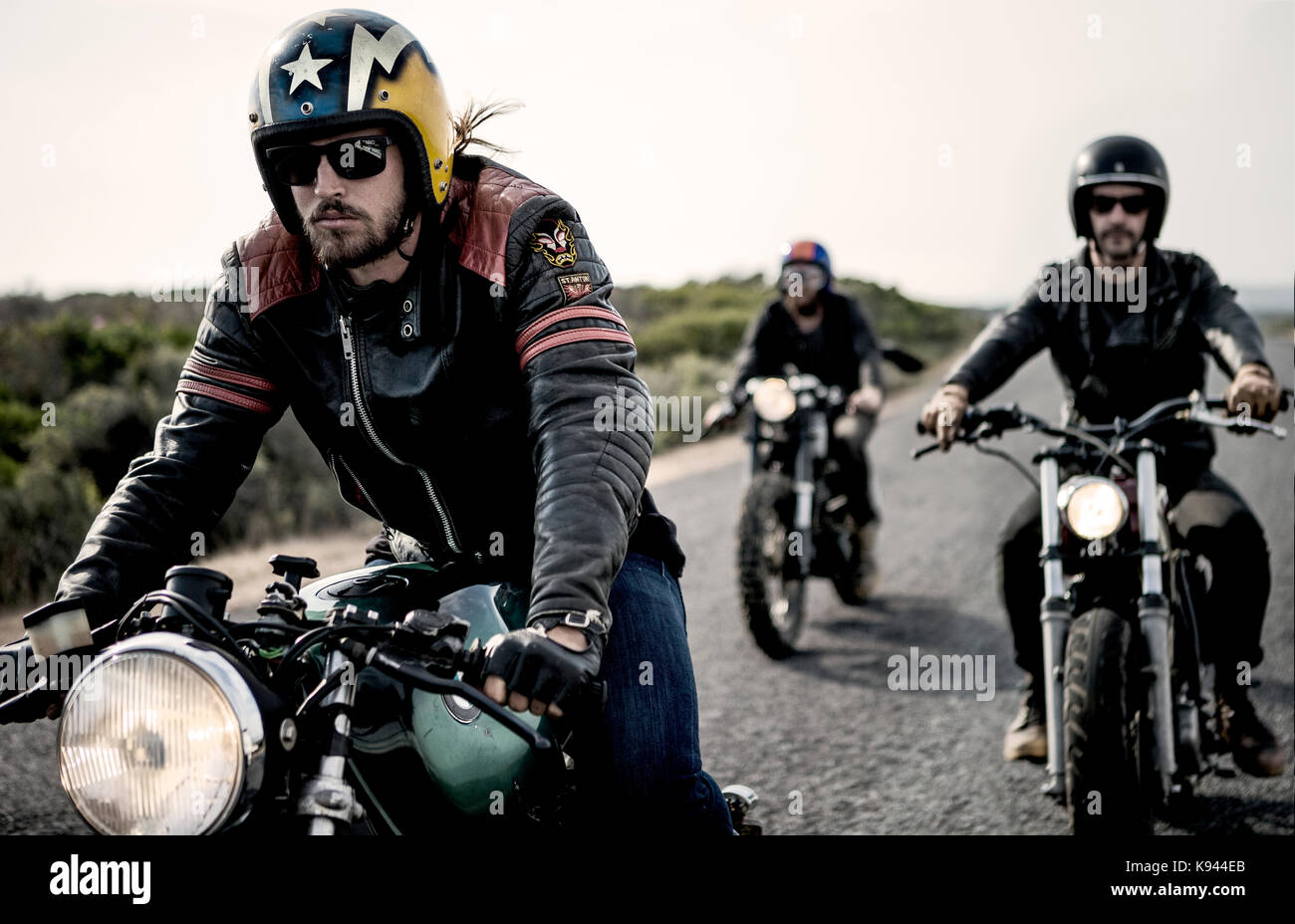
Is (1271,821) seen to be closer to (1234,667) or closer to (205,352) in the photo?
(1234,667)

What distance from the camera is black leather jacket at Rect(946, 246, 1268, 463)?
4.62m

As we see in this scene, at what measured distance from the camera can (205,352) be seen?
8.23 feet

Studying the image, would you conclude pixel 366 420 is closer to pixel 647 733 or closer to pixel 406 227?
pixel 406 227

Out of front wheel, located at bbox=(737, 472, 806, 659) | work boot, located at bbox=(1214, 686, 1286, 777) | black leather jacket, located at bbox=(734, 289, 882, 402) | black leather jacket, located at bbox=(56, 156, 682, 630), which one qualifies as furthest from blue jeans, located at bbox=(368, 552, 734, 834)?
black leather jacket, located at bbox=(734, 289, 882, 402)

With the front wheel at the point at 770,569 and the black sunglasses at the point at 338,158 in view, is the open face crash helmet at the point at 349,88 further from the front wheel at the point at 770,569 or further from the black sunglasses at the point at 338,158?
the front wheel at the point at 770,569

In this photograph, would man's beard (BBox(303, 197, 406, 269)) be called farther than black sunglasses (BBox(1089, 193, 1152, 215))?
No

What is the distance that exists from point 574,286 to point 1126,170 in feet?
10.0

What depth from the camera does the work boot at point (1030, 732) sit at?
4.50 m

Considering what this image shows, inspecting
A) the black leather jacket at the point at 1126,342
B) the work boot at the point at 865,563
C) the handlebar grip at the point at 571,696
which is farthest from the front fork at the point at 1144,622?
the work boot at the point at 865,563

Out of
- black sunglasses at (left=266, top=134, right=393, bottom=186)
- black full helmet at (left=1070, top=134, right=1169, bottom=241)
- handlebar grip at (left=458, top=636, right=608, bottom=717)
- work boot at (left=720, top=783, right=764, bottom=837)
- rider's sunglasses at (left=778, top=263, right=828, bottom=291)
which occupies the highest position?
rider's sunglasses at (left=778, top=263, right=828, bottom=291)

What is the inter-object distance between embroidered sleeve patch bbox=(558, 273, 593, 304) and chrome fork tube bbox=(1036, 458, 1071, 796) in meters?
1.92

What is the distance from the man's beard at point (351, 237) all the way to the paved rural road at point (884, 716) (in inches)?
100.0

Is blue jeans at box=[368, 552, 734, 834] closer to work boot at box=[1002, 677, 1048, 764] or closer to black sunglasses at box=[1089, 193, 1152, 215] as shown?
work boot at box=[1002, 677, 1048, 764]
